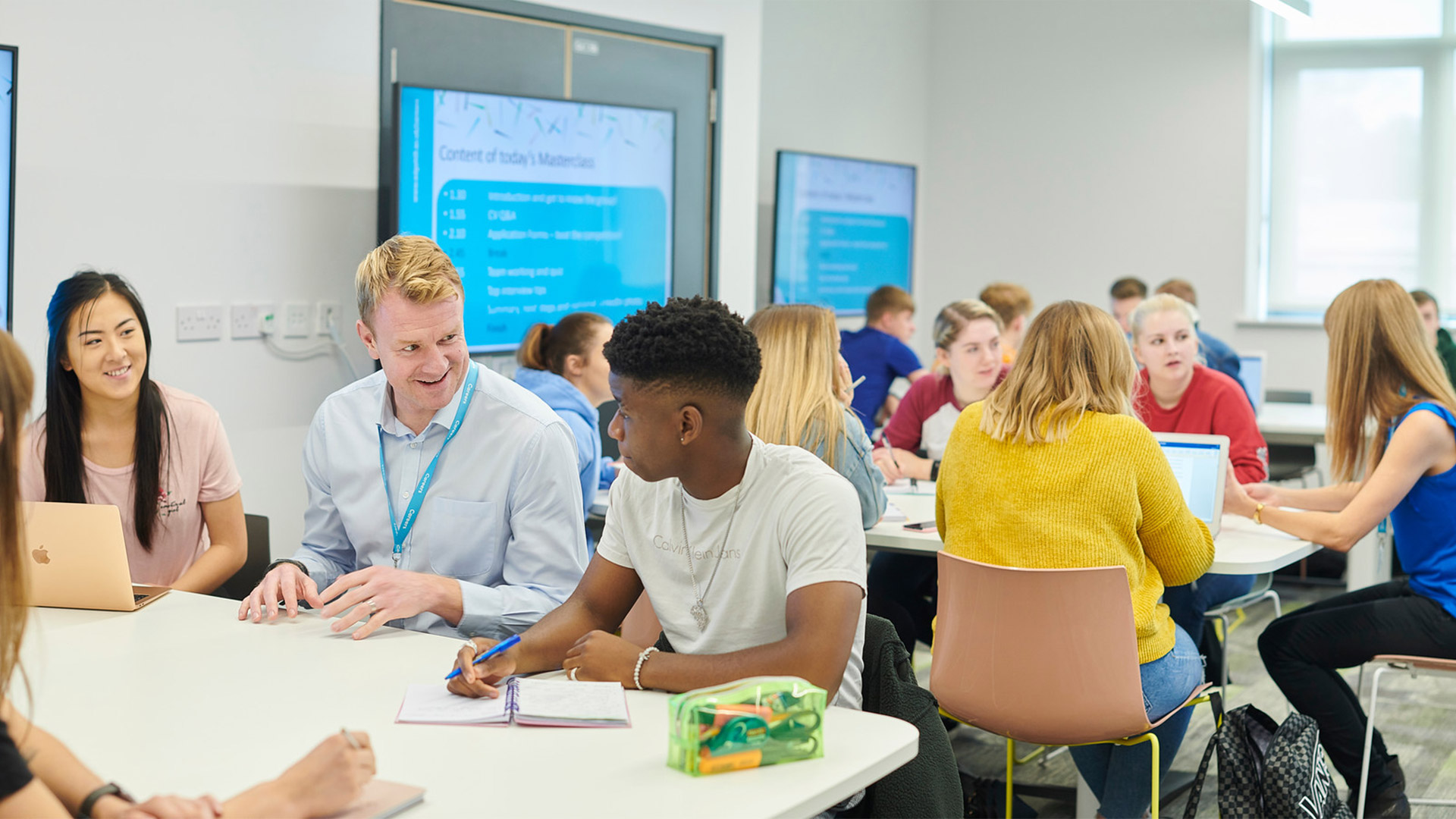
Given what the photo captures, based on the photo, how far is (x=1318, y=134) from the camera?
26.4 ft

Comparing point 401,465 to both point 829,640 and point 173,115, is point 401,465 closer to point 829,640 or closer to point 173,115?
point 829,640

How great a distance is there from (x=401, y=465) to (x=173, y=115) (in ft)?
6.70

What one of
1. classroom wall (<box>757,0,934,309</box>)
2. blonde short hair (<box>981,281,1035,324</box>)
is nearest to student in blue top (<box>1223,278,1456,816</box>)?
blonde short hair (<box>981,281,1035,324</box>)

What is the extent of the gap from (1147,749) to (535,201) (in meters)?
3.10

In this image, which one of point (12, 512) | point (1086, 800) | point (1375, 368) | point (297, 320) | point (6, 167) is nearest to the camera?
point (12, 512)

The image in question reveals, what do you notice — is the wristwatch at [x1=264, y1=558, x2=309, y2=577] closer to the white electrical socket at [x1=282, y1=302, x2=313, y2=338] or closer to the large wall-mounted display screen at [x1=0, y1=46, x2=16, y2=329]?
the large wall-mounted display screen at [x1=0, y1=46, x2=16, y2=329]

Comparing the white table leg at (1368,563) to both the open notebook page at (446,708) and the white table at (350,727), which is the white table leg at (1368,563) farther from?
the open notebook page at (446,708)

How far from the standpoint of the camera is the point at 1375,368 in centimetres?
303

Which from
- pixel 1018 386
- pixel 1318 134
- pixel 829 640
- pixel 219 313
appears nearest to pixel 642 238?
pixel 219 313

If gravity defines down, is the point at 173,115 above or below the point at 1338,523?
above

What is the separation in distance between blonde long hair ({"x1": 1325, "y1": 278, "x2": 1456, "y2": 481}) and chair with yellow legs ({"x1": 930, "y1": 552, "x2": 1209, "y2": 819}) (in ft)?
3.42

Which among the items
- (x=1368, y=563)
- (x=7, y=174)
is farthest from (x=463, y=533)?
(x=1368, y=563)

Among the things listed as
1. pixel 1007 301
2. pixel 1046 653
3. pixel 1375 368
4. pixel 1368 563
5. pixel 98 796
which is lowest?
pixel 1368 563

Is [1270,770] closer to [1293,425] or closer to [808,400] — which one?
[808,400]
